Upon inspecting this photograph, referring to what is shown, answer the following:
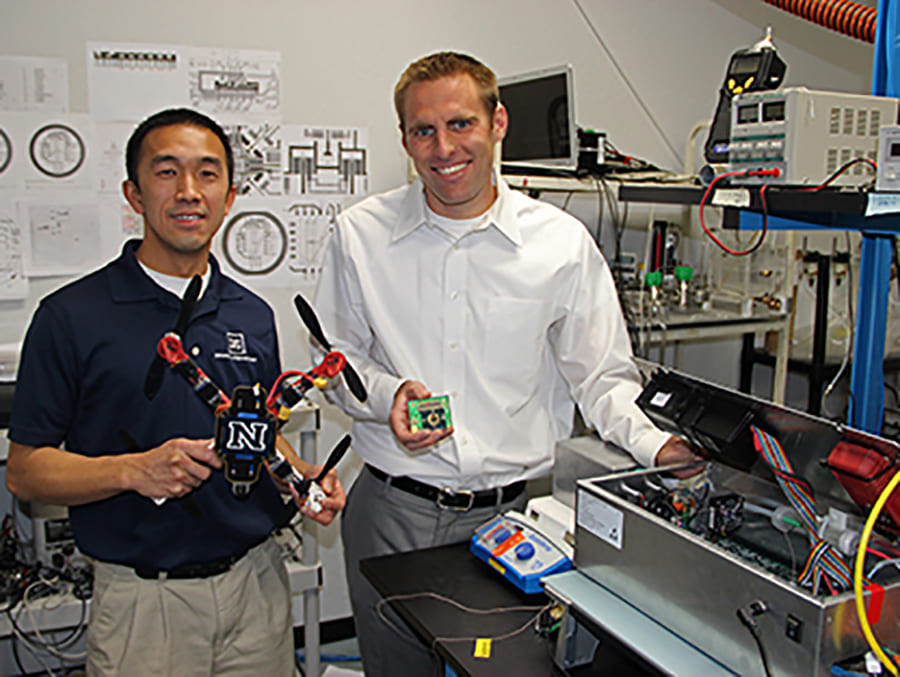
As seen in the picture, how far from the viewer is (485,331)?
1.81m

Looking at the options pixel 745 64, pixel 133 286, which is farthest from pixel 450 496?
pixel 745 64

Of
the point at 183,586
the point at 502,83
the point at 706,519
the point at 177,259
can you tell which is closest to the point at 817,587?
the point at 706,519

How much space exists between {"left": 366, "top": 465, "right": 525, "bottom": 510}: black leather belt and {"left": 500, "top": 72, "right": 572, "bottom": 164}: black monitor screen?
128cm

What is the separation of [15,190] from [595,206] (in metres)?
2.14

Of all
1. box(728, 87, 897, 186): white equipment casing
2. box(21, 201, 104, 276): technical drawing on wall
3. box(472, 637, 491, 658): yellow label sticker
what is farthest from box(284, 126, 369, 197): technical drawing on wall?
box(472, 637, 491, 658): yellow label sticker

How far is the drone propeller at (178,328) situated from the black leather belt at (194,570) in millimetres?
315

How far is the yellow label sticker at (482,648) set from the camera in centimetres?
125

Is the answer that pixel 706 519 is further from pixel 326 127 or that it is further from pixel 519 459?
pixel 326 127

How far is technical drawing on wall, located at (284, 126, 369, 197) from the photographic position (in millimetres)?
2789

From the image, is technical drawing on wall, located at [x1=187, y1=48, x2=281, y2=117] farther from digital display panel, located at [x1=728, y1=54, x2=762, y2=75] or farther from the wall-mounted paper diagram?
digital display panel, located at [x1=728, y1=54, x2=762, y2=75]

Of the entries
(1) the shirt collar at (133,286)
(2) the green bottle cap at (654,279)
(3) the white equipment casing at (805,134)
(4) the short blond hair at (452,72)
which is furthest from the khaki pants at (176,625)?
(2) the green bottle cap at (654,279)

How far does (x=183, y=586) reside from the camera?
146cm

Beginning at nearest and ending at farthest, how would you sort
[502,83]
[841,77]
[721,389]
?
[721,389], [502,83], [841,77]

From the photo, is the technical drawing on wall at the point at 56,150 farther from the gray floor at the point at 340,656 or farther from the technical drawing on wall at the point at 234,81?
the gray floor at the point at 340,656
